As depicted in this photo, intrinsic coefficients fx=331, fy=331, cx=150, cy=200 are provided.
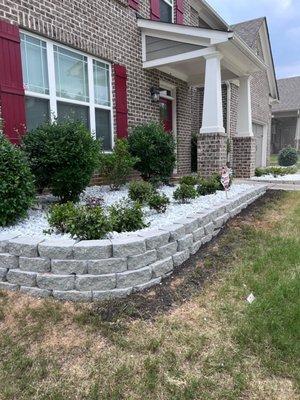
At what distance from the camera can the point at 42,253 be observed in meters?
2.85

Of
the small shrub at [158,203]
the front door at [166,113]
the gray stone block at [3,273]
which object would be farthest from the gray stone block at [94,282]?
the front door at [166,113]

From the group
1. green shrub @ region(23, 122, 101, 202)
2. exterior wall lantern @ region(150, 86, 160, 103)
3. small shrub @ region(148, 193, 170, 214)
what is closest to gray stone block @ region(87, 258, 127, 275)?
small shrub @ region(148, 193, 170, 214)

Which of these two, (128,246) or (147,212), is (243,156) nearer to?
(147,212)

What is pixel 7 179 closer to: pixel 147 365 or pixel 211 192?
pixel 147 365

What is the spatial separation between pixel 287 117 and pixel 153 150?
24921 mm

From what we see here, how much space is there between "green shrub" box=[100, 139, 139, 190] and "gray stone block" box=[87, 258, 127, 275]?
3311mm

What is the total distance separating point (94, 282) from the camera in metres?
2.79

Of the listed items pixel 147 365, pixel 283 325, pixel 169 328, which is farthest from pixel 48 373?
pixel 283 325

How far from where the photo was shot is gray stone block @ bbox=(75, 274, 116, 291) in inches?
110

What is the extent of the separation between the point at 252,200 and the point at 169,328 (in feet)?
14.7

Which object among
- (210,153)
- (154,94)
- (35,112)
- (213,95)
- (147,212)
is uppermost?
(154,94)

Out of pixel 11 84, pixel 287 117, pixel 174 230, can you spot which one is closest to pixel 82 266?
pixel 174 230

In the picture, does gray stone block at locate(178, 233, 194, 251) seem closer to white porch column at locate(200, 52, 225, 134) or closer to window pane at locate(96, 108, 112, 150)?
window pane at locate(96, 108, 112, 150)

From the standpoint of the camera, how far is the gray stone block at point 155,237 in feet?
10.0
